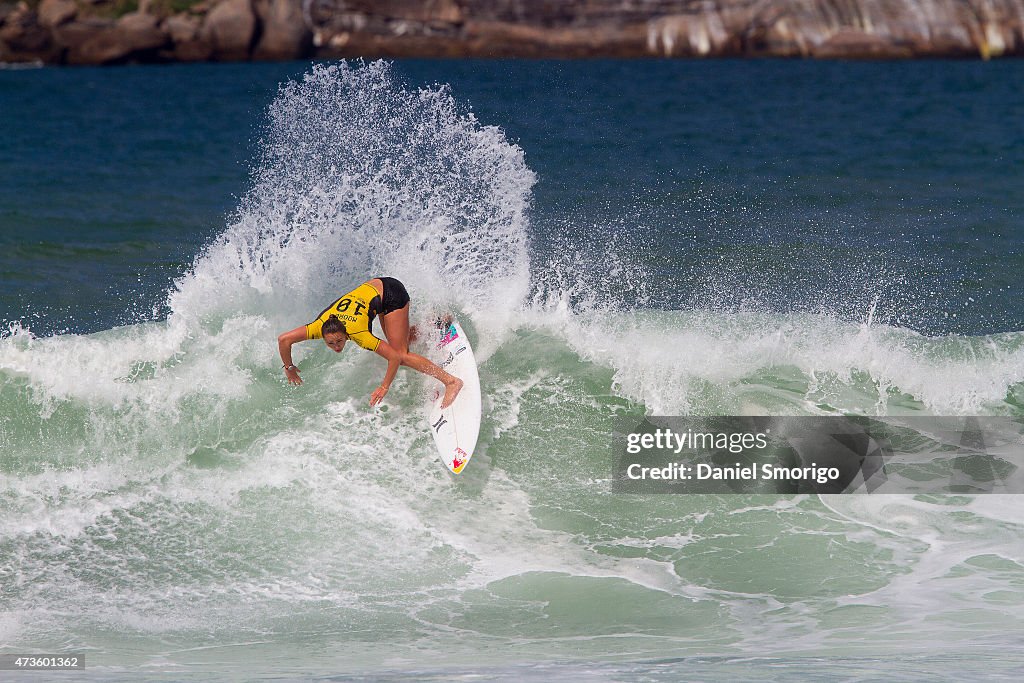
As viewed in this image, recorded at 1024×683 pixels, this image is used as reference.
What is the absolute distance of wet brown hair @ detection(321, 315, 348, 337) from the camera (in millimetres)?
6754

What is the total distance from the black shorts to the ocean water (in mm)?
805

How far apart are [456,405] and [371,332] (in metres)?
0.84

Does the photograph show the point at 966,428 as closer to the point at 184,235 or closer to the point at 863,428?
the point at 863,428

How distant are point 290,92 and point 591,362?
434 cm

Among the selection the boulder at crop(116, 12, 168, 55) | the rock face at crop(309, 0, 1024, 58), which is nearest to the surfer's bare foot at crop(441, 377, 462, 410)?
the rock face at crop(309, 0, 1024, 58)

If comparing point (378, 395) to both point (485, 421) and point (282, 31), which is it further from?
point (282, 31)

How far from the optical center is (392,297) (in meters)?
7.21

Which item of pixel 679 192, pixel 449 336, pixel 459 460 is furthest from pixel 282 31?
pixel 459 460

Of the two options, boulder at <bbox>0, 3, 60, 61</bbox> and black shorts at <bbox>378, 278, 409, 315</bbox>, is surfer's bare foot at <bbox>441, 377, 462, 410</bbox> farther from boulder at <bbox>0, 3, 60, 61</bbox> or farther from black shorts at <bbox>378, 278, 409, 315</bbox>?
boulder at <bbox>0, 3, 60, 61</bbox>

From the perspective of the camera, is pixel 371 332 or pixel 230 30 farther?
pixel 230 30

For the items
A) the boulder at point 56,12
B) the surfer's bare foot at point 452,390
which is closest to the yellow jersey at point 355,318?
the surfer's bare foot at point 452,390

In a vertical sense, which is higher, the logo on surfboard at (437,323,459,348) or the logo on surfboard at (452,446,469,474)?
the logo on surfboard at (437,323,459,348)

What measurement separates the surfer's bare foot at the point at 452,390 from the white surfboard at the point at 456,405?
5 cm

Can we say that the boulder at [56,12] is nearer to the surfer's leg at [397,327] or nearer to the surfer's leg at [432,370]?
the surfer's leg at [397,327]
